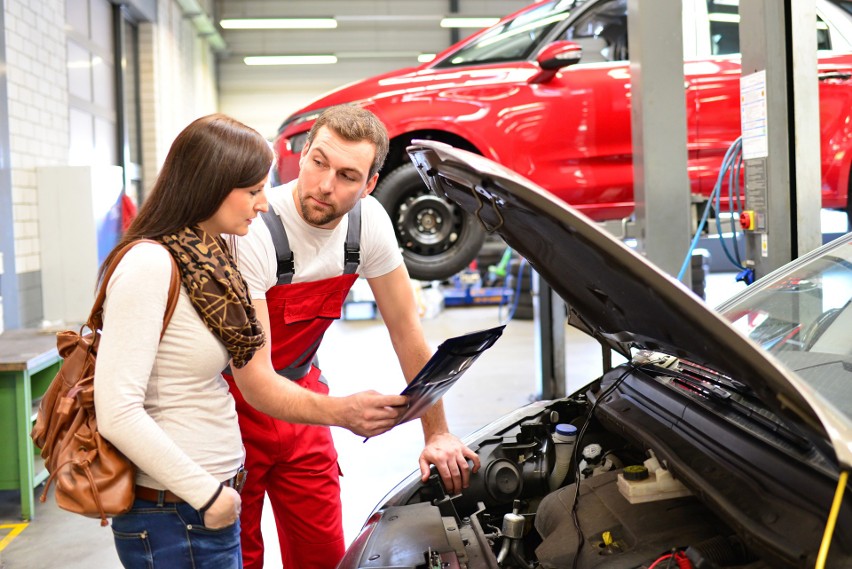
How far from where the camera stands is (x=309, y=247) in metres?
2.13

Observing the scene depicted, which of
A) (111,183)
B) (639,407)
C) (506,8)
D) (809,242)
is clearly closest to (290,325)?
(639,407)

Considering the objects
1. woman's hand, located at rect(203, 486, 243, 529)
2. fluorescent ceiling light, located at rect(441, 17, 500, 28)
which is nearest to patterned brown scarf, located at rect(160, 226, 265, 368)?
woman's hand, located at rect(203, 486, 243, 529)

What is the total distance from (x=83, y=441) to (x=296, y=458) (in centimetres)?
93

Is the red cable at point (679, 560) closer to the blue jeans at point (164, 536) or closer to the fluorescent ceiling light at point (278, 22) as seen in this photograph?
the blue jeans at point (164, 536)

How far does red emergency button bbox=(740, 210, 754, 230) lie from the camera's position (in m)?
3.19

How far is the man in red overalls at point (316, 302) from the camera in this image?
1.96 meters

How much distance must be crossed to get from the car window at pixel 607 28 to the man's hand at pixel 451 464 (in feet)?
10.2

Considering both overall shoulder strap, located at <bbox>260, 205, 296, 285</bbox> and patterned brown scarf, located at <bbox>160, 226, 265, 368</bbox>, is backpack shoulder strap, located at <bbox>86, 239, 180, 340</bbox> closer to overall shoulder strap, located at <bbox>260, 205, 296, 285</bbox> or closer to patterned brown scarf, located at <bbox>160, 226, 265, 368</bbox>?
patterned brown scarf, located at <bbox>160, 226, 265, 368</bbox>

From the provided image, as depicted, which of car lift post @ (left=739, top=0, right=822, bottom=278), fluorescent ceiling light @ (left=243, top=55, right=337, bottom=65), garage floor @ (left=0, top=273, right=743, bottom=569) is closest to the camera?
car lift post @ (left=739, top=0, right=822, bottom=278)

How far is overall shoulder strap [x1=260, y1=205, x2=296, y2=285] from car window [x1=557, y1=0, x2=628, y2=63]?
2910mm

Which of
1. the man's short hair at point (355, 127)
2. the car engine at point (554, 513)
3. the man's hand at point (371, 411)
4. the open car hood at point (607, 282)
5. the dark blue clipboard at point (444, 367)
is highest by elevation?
the man's short hair at point (355, 127)

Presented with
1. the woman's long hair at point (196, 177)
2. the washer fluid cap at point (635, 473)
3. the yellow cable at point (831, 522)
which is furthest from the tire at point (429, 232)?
the yellow cable at point (831, 522)

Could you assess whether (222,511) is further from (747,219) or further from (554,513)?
(747,219)

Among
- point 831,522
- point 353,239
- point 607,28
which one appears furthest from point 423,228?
point 831,522
